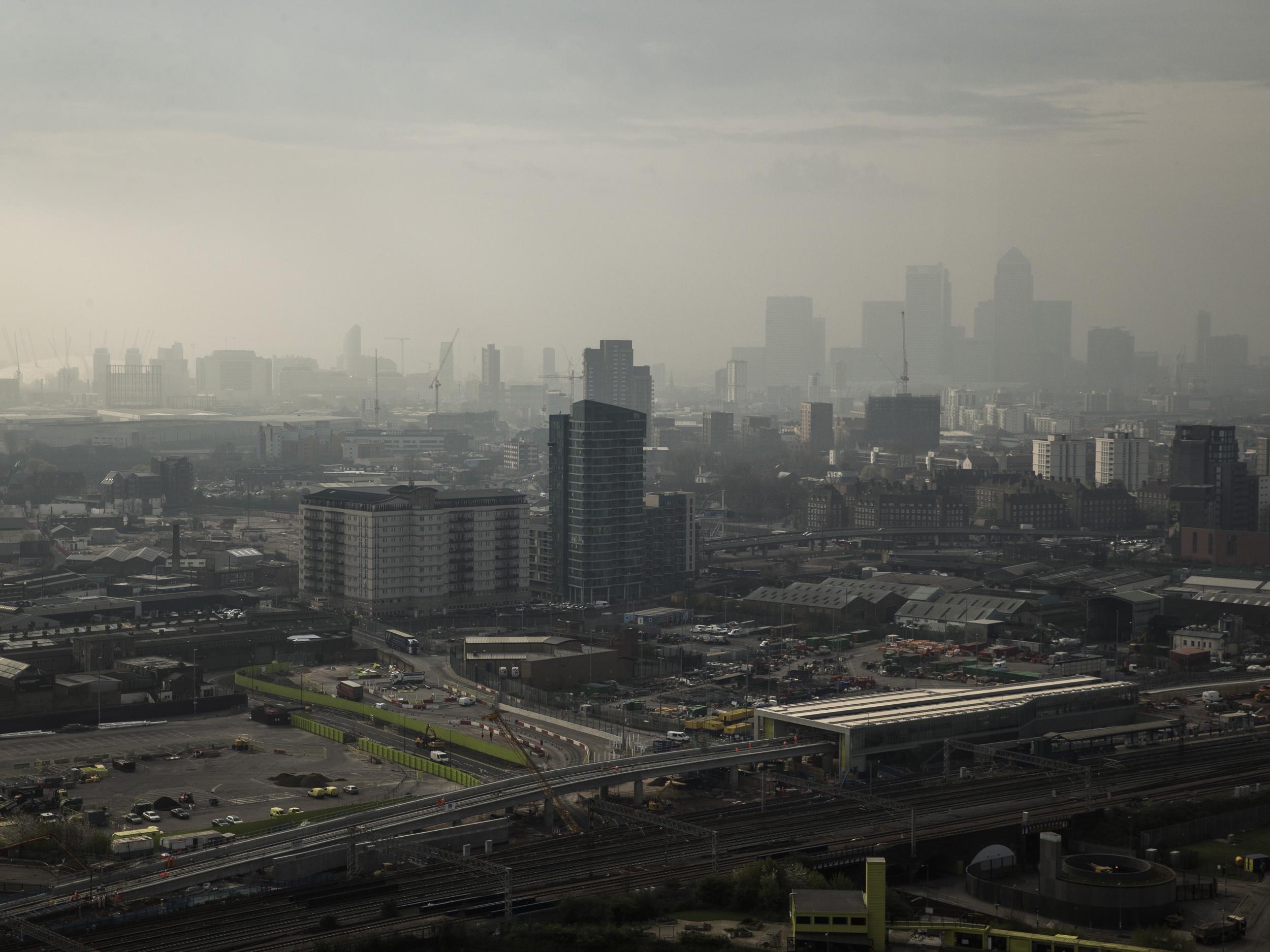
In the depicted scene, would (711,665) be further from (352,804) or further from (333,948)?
(333,948)

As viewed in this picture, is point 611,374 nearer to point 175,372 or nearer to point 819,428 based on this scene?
point 819,428

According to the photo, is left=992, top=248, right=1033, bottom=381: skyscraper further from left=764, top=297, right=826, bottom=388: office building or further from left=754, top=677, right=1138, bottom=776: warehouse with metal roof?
left=754, top=677, right=1138, bottom=776: warehouse with metal roof

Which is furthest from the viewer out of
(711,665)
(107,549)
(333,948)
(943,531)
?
(943,531)

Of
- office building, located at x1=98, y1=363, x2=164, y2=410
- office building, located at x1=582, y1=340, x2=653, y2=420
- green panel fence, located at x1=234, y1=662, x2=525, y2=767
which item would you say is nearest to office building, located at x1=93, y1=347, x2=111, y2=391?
office building, located at x1=98, y1=363, x2=164, y2=410

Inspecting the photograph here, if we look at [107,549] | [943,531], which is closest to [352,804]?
[107,549]

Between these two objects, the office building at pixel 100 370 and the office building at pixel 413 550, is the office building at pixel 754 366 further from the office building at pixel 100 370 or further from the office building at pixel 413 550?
the office building at pixel 413 550
